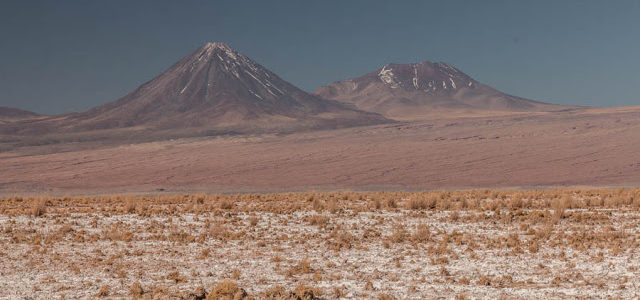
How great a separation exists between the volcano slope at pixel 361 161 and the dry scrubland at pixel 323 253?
39.4 meters

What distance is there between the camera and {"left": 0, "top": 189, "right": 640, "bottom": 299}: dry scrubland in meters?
11.5

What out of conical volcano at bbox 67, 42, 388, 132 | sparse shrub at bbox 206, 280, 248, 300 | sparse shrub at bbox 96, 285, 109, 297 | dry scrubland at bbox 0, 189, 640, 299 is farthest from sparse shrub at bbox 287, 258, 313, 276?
conical volcano at bbox 67, 42, 388, 132

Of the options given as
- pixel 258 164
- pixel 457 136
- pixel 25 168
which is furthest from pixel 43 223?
pixel 457 136

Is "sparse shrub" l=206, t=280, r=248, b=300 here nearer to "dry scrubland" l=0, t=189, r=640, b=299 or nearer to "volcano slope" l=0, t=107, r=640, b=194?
"dry scrubland" l=0, t=189, r=640, b=299

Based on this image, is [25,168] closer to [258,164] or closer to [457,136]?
[258,164]

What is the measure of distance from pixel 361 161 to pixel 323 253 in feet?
221

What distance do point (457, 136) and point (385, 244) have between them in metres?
93.8

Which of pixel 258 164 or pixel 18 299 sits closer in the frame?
pixel 18 299

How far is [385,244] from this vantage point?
16281mm

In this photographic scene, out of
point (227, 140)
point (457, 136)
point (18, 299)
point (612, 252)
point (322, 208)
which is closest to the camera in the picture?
point (18, 299)

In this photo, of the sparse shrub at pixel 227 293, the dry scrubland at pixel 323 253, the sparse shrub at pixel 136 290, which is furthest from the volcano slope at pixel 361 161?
the sparse shrub at pixel 227 293

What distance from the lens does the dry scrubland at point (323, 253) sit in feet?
37.8

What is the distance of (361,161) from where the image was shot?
8269cm

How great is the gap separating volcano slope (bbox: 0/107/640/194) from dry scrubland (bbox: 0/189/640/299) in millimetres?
39370
